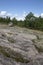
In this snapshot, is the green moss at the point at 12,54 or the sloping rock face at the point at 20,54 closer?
the sloping rock face at the point at 20,54

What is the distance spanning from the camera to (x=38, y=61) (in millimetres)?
8539

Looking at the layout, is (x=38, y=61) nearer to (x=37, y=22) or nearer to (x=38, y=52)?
(x=38, y=52)

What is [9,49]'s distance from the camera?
31.4 feet

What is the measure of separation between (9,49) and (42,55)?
183cm

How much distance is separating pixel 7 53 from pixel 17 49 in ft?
2.27

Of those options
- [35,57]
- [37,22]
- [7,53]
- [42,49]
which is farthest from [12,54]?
[37,22]

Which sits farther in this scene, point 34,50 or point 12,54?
point 34,50

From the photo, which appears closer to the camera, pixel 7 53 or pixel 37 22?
pixel 7 53

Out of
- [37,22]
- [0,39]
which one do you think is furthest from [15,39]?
[37,22]

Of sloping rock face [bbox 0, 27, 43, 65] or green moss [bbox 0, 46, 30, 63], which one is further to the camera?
green moss [bbox 0, 46, 30, 63]

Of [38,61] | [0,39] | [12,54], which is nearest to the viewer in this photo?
[38,61]

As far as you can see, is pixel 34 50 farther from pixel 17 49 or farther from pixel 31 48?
pixel 17 49

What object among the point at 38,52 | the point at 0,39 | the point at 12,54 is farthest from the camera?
the point at 0,39

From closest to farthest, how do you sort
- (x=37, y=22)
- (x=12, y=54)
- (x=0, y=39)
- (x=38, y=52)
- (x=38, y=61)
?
(x=38, y=61)
(x=12, y=54)
(x=38, y=52)
(x=0, y=39)
(x=37, y=22)
